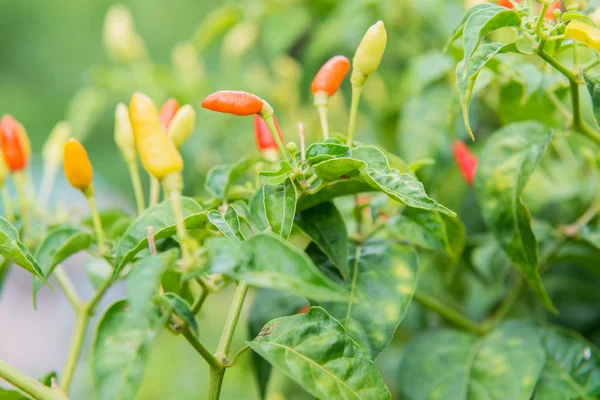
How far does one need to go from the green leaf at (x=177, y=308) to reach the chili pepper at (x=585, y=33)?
12.7 inches

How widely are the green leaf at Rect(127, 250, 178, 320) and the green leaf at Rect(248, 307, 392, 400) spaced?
0.09m

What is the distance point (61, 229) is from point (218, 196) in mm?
138

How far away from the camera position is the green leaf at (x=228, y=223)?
0.43 metres

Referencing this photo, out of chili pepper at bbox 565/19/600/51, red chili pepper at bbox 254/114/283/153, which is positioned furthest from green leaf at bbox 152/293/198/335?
chili pepper at bbox 565/19/600/51

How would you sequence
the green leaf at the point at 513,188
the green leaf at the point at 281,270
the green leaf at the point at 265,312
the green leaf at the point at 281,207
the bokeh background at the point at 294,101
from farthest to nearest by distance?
the bokeh background at the point at 294,101 → the green leaf at the point at 265,312 → the green leaf at the point at 513,188 → the green leaf at the point at 281,207 → the green leaf at the point at 281,270

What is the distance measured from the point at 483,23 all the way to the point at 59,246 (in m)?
0.38

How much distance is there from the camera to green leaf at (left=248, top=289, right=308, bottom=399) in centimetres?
63

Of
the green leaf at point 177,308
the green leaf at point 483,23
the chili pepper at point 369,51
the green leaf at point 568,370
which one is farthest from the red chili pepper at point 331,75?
the green leaf at point 568,370

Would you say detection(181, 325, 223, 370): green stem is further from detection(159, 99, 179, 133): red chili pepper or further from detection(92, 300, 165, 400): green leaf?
detection(159, 99, 179, 133): red chili pepper

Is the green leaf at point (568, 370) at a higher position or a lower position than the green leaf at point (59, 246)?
lower

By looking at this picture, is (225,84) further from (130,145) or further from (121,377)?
(121,377)

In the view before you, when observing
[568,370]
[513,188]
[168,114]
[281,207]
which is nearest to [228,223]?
[281,207]

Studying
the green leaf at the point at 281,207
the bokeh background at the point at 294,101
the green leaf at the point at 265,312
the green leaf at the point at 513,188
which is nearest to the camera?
the green leaf at the point at 281,207

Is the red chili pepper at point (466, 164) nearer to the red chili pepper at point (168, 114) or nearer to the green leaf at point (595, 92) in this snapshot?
the green leaf at point (595, 92)
